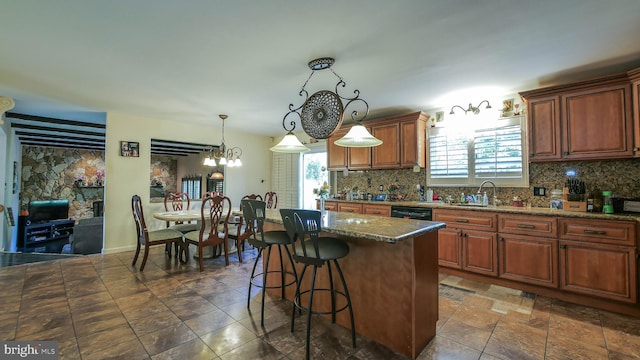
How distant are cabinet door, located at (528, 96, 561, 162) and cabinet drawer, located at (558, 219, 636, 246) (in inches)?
29.4

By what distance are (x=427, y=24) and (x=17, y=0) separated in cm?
270

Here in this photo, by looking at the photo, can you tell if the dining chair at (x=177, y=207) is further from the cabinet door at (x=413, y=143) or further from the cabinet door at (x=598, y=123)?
the cabinet door at (x=598, y=123)

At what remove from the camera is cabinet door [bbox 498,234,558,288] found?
2729 millimetres

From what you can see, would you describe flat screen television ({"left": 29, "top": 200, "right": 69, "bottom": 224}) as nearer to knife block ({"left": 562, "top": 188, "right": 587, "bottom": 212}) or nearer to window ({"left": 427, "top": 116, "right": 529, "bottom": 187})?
window ({"left": 427, "top": 116, "right": 529, "bottom": 187})

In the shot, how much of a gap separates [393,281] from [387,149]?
2.76 m

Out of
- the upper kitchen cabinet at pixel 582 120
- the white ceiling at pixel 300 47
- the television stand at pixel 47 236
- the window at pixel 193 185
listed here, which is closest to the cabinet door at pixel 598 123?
the upper kitchen cabinet at pixel 582 120

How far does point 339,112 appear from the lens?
90.8 inches

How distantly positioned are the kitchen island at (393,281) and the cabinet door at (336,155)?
2769mm

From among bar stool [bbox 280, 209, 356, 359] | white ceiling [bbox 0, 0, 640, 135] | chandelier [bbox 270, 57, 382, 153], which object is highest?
white ceiling [bbox 0, 0, 640, 135]

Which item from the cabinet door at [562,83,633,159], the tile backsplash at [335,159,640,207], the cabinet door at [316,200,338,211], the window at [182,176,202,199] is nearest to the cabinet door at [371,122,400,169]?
the tile backsplash at [335,159,640,207]

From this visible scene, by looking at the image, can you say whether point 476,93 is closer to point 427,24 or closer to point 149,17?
point 427,24

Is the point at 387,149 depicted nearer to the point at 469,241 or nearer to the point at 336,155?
the point at 336,155

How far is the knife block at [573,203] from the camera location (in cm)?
279

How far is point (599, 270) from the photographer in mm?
2502
